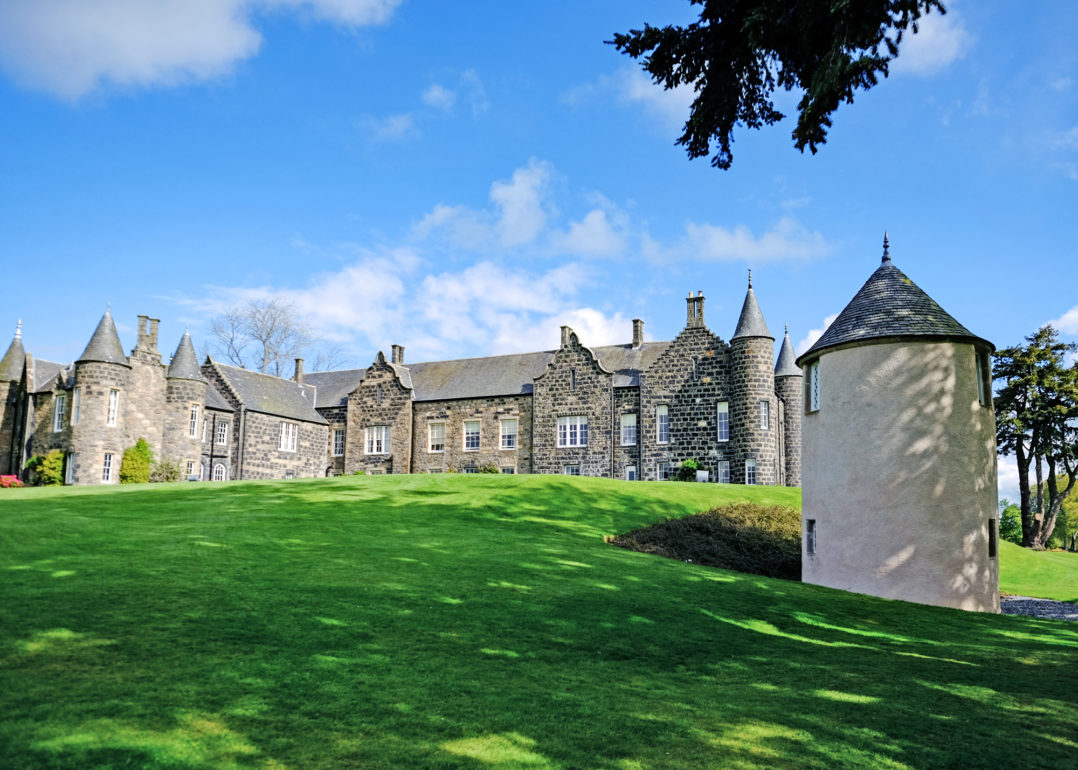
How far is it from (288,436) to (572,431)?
18.2m

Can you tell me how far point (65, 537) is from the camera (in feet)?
45.4

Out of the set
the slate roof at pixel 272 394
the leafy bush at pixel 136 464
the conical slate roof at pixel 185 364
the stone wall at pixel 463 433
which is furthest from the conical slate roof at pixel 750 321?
the leafy bush at pixel 136 464

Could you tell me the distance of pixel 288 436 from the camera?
49.2m

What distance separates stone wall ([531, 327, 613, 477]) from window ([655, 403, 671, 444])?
2698mm

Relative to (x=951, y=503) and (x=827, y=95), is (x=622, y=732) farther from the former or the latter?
(x=951, y=503)

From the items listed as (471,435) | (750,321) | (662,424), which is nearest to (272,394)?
(471,435)

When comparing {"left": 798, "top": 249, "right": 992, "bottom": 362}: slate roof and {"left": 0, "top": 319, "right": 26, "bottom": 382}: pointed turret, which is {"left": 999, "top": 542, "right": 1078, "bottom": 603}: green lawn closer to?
{"left": 798, "top": 249, "right": 992, "bottom": 362}: slate roof

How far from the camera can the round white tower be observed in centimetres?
1608

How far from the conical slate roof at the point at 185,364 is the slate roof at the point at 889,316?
118 ft

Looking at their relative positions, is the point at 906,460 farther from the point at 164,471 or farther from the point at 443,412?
the point at 164,471

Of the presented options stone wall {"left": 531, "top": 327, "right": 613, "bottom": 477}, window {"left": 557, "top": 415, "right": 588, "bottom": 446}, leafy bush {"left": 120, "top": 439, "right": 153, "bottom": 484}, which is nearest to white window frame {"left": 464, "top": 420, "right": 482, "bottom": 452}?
stone wall {"left": 531, "top": 327, "right": 613, "bottom": 477}

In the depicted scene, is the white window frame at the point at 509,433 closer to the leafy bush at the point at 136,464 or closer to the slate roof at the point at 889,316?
the leafy bush at the point at 136,464

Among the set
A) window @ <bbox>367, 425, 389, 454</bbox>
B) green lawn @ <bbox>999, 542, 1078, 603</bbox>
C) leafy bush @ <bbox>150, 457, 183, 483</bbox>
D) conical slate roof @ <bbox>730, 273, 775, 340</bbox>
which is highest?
conical slate roof @ <bbox>730, 273, 775, 340</bbox>

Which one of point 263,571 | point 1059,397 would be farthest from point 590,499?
point 1059,397
